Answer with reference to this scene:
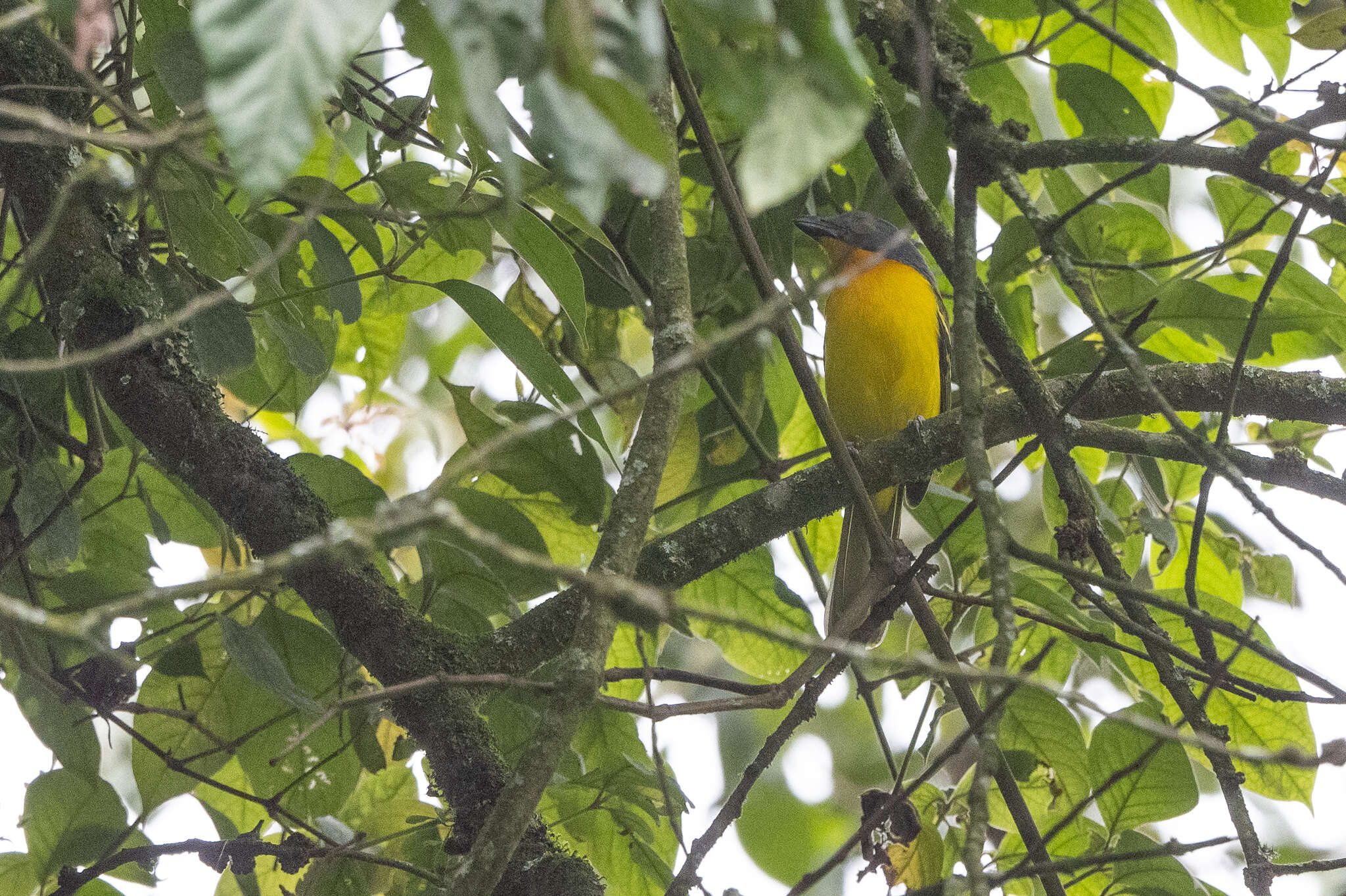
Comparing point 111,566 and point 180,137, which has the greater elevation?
point 111,566

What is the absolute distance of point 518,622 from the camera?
1938 millimetres

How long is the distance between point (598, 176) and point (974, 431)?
0.97 metres

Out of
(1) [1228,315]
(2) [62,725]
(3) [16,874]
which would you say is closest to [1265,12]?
(1) [1228,315]

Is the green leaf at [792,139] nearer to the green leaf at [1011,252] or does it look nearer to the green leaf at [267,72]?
the green leaf at [267,72]

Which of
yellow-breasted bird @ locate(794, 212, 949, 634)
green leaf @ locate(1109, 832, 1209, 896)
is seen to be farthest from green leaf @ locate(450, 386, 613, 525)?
yellow-breasted bird @ locate(794, 212, 949, 634)

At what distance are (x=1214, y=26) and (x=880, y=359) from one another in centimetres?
156

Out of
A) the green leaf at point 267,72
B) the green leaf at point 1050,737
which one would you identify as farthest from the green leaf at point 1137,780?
the green leaf at point 267,72

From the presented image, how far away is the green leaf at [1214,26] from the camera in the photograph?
8.35 ft

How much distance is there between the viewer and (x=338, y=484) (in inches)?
81.4

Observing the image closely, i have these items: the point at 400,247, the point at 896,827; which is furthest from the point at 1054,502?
the point at 400,247

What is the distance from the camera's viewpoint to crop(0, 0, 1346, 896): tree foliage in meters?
1.48

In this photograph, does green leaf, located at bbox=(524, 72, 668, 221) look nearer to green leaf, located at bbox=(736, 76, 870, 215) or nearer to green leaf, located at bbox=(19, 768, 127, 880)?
green leaf, located at bbox=(736, 76, 870, 215)

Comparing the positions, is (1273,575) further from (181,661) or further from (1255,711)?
(181,661)

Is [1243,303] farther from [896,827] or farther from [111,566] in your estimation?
[111,566]
